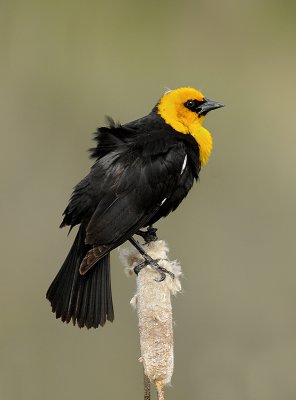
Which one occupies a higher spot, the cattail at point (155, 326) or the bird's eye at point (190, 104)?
the bird's eye at point (190, 104)

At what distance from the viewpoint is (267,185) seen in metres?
4.30

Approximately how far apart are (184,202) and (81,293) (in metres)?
1.44

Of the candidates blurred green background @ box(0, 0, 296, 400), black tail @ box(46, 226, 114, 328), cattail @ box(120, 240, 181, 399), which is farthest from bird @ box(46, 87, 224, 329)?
blurred green background @ box(0, 0, 296, 400)

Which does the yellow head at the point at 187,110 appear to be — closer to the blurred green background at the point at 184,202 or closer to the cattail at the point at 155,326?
the blurred green background at the point at 184,202

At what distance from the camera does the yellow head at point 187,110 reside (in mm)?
3396

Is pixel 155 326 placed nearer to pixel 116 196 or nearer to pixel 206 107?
pixel 116 196

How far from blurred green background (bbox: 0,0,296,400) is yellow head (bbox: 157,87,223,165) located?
768mm

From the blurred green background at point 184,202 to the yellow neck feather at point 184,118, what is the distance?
0.77m

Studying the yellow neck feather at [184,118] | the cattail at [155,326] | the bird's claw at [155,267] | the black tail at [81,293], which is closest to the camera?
the cattail at [155,326]

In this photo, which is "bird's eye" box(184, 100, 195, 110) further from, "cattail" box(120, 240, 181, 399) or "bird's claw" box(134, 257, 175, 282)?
"cattail" box(120, 240, 181, 399)

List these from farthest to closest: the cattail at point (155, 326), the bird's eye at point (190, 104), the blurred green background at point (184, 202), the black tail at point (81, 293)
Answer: the blurred green background at point (184, 202) → the bird's eye at point (190, 104) → the black tail at point (81, 293) → the cattail at point (155, 326)

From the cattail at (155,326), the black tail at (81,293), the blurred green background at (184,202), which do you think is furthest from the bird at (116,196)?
the blurred green background at (184,202)

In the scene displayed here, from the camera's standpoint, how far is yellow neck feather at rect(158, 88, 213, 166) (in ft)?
11.0

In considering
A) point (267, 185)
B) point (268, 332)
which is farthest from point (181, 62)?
point (268, 332)
